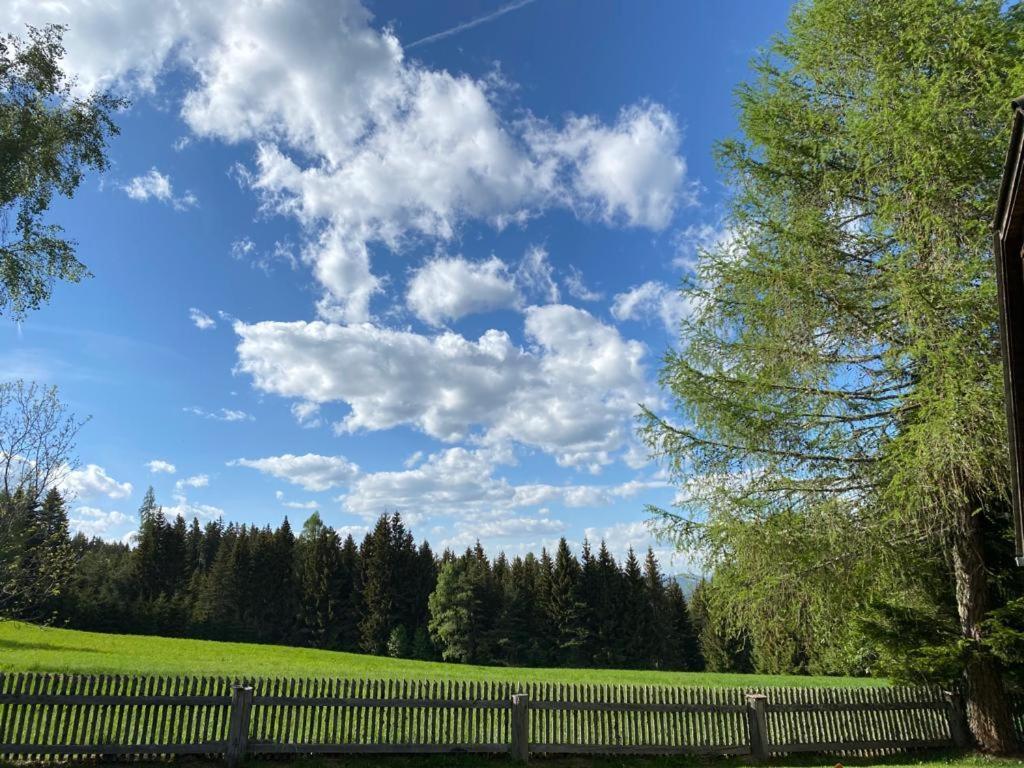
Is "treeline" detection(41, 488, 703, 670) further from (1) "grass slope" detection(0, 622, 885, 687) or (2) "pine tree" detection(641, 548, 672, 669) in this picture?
(1) "grass slope" detection(0, 622, 885, 687)

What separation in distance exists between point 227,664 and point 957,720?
2429cm

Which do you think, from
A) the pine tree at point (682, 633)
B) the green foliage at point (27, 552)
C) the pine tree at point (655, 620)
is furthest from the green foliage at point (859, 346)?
the pine tree at point (682, 633)

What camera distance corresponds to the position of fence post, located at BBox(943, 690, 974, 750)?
473 inches

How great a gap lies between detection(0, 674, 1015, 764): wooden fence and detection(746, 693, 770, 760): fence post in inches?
0.8

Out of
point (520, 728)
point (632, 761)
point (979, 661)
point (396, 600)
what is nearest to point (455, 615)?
point (396, 600)

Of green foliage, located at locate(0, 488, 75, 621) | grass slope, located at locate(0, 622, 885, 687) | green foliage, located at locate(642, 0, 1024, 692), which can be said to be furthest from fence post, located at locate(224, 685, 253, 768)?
grass slope, located at locate(0, 622, 885, 687)

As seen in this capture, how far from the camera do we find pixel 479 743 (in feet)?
36.6

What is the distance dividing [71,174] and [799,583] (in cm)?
1698

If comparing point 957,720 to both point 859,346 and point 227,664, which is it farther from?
point 227,664

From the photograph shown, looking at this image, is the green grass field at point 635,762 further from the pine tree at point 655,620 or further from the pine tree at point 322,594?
the pine tree at point 322,594

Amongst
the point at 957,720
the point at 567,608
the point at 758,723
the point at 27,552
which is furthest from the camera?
the point at 567,608

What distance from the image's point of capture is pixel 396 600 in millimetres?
63906

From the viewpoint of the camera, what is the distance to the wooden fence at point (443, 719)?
32.4ft

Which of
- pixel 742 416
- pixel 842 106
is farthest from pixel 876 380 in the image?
pixel 842 106
